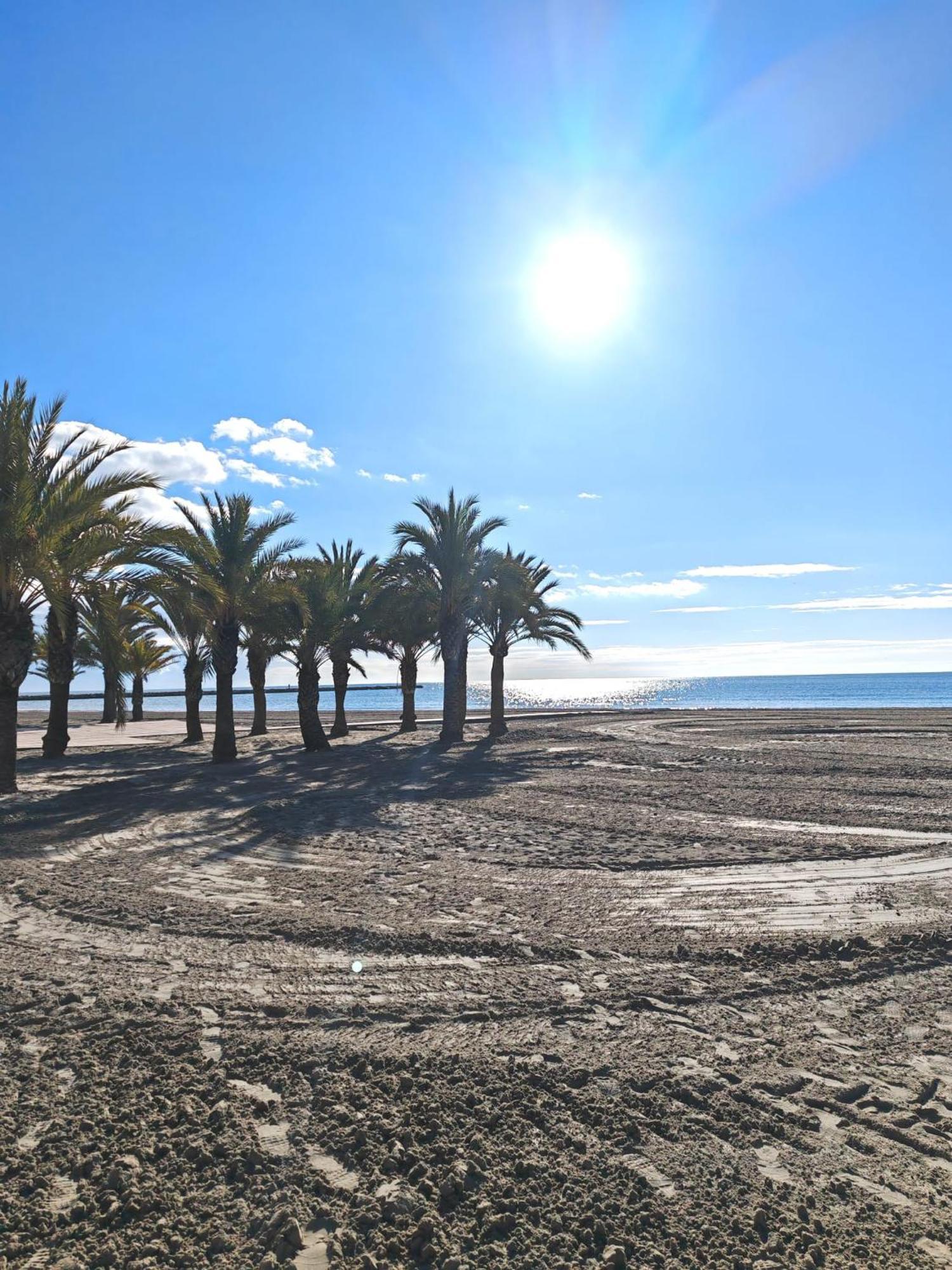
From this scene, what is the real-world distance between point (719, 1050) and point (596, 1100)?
0.89 m

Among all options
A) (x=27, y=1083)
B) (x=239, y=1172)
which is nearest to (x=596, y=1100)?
(x=239, y=1172)

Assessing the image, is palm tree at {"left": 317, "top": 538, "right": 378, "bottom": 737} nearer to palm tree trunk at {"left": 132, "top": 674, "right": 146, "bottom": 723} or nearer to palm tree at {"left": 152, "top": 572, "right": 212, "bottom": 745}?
palm tree at {"left": 152, "top": 572, "right": 212, "bottom": 745}

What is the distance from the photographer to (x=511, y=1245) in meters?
2.61

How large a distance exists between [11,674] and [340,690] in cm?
1591

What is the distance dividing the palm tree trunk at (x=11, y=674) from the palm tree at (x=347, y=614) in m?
10.8

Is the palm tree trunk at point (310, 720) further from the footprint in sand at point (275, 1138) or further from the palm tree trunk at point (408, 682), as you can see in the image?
the footprint in sand at point (275, 1138)

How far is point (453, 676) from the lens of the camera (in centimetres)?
2495

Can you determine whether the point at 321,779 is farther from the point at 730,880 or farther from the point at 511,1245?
the point at 511,1245

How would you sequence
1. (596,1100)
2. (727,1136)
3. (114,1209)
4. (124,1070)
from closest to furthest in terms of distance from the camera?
(114,1209) → (727,1136) → (596,1100) → (124,1070)

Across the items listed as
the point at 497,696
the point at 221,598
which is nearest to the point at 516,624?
the point at 497,696

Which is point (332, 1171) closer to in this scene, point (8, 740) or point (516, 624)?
Result: point (8, 740)

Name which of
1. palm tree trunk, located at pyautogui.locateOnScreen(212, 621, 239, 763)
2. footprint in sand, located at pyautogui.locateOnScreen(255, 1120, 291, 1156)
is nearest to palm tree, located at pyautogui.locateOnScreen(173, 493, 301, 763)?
palm tree trunk, located at pyautogui.locateOnScreen(212, 621, 239, 763)

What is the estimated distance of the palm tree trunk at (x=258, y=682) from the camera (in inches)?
993

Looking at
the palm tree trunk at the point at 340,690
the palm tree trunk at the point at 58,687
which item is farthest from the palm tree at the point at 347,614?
the palm tree trunk at the point at 58,687
